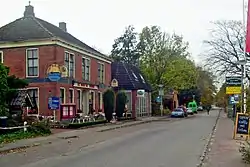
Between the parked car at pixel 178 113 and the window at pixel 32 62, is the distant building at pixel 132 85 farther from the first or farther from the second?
the window at pixel 32 62

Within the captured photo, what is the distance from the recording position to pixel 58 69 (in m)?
34.1

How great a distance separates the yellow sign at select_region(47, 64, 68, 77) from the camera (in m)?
33.4

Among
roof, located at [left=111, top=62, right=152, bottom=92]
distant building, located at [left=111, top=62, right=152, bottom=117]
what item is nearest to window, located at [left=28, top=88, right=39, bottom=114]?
distant building, located at [left=111, top=62, right=152, bottom=117]

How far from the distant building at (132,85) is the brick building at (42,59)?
1475cm

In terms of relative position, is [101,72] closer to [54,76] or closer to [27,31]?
[27,31]

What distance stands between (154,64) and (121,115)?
26.0 m

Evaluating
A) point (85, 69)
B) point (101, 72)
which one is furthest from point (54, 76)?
point (101, 72)

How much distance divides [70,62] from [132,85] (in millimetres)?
18564

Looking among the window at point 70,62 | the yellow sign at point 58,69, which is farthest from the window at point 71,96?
the yellow sign at point 58,69

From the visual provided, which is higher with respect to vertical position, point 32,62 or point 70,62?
point 70,62

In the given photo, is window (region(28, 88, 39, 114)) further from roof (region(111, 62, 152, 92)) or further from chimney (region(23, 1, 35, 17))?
roof (region(111, 62, 152, 92))

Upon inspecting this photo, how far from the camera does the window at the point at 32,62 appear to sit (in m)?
36.7

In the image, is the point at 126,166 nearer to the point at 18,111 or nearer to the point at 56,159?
the point at 56,159

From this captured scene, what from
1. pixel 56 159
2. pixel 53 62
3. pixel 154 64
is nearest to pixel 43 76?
pixel 53 62
